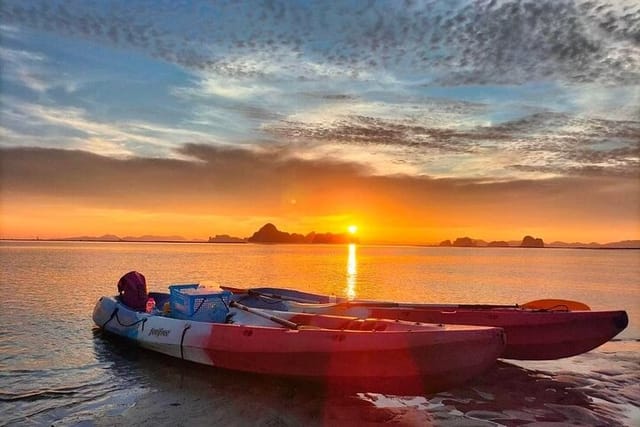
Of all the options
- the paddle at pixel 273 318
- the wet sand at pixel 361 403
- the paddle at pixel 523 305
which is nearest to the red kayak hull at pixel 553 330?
the wet sand at pixel 361 403

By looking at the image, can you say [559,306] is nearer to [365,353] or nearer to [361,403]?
[365,353]

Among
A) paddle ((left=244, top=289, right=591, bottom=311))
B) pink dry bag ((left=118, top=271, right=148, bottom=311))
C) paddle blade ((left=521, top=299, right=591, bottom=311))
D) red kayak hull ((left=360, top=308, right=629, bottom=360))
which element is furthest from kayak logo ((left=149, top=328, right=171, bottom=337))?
paddle blade ((left=521, top=299, right=591, bottom=311))

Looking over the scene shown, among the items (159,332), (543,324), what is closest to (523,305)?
(543,324)

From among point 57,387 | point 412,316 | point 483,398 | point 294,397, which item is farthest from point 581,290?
point 57,387

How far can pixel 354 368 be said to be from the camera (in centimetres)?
996

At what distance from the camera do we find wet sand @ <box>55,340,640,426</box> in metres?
9.05

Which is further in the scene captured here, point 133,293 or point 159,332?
point 133,293

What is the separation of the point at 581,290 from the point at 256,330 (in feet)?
121

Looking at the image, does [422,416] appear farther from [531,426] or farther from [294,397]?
[294,397]

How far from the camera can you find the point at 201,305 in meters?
13.4

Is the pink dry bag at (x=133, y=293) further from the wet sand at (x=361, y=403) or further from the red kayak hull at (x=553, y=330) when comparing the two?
the red kayak hull at (x=553, y=330)

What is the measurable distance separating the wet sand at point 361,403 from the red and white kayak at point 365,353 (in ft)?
1.17

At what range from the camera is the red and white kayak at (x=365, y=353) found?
9.79 meters

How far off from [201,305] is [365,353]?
5.56 m
